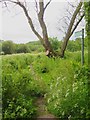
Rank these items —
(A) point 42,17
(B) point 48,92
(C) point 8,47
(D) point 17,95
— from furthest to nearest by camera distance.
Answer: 1. (A) point 42,17
2. (C) point 8,47
3. (B) point 48,92
4. (D) point 17,95

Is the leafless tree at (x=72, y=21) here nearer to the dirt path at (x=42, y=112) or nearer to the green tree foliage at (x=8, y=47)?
the green tree foliage at (x=8, y=47)

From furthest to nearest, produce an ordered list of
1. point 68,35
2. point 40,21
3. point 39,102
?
point 68,35 < point 40,21 < point 39,102

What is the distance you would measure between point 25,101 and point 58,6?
1839 mm

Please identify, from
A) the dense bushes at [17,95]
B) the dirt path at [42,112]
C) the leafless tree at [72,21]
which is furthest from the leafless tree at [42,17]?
the dirt path at [42,112]

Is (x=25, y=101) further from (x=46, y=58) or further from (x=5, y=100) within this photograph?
(x=46, y=58)

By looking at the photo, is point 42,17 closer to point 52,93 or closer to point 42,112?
point 52,93

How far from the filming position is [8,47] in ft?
14.1

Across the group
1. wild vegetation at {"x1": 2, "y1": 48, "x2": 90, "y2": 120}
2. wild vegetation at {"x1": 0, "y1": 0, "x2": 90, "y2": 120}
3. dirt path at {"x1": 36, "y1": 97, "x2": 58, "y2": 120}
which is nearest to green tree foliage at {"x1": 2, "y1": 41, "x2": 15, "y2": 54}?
wild vegetation at {"x1": 0, "y1": 0, "x2": 90, "y2": 120}

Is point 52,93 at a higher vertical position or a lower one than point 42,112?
higher

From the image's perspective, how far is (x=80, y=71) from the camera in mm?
3451

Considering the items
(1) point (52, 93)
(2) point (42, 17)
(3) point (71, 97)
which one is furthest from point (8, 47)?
(3) point (71, 97)

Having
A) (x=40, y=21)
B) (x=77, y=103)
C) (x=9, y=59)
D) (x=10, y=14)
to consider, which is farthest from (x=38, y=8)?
(x=77, y=103)

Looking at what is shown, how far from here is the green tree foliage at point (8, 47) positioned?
4.18m

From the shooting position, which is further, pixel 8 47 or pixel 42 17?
pixel 42 17
